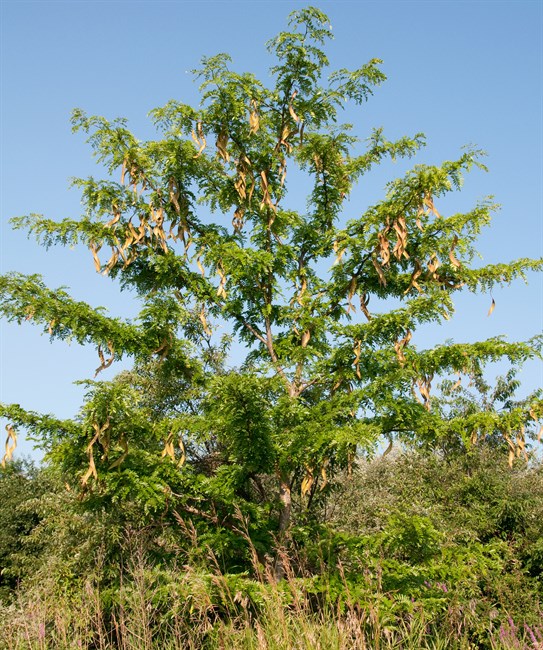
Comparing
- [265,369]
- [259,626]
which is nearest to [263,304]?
[265,369]

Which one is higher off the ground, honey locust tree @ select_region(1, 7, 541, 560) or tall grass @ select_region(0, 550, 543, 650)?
honey locust tree @ select_region(1, 7, 541, 560)

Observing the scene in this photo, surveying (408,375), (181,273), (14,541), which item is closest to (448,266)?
(408,375)

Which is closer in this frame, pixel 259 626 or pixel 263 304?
pixel 259 626

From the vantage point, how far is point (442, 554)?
29.6 feet

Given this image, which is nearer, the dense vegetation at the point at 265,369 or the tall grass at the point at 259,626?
the tall grass at the point at 259,626

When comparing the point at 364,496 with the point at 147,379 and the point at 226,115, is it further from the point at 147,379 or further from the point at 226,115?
the point at 226,115

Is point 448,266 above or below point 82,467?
above

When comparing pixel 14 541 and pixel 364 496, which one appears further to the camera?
pixel 14 541

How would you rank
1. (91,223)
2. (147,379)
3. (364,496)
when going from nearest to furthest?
(91,223) → (147,379) → (364,496)

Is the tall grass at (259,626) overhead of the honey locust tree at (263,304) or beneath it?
beneath

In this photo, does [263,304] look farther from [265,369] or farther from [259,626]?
[259,626]

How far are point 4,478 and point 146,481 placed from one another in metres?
22.7

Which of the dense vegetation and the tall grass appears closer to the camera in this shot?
the tall grass

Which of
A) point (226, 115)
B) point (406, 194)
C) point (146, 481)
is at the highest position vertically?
point (226, 115)
